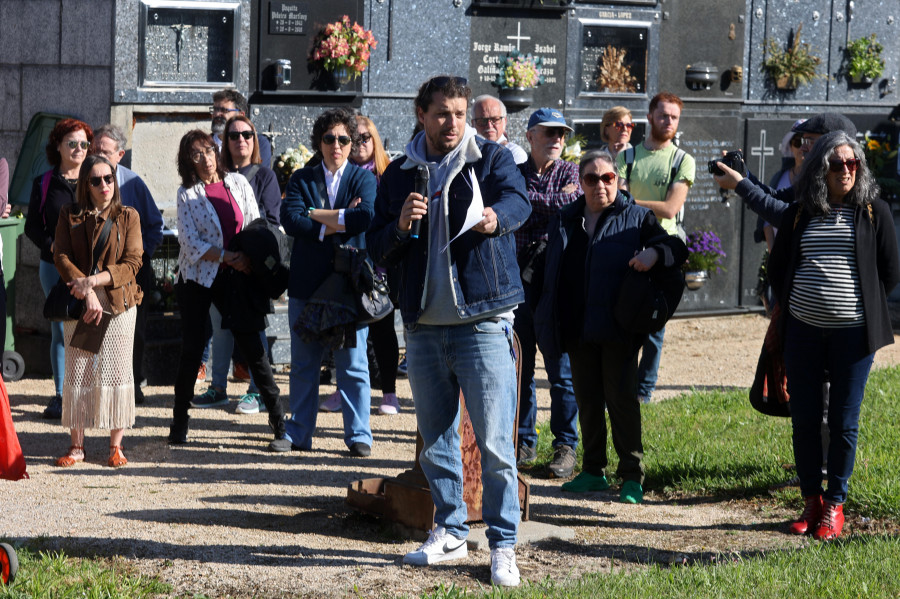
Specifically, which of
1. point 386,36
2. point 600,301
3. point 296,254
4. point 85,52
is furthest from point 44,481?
point 386,36

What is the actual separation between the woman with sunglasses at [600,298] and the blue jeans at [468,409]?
134 centimetres

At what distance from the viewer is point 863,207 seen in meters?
5.82

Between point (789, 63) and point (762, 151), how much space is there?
3.30 ft

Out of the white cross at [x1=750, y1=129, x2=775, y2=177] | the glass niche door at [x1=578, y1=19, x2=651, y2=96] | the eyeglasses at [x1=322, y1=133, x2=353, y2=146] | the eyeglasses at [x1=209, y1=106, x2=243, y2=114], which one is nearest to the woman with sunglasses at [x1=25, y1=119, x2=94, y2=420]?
the eyeglasses at [x1=209, y1=106, x2=243, y2=114]

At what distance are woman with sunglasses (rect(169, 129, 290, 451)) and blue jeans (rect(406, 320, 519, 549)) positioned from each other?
250 cm

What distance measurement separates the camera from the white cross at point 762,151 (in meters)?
13.2

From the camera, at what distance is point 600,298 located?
6.46 metres

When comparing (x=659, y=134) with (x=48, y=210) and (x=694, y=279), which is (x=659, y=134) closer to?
(x=694, y=279)

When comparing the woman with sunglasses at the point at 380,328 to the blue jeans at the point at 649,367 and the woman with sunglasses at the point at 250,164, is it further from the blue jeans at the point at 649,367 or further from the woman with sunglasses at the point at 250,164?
the blue jeans at the point at 649,367

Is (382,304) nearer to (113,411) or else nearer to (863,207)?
(113,411)

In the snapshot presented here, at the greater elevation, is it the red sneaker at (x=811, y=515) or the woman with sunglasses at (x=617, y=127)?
the woman with sunglasses at (x=617, y=127)

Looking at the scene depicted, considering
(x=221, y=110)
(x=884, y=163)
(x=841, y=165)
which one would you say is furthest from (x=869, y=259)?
(x=884, y=163)

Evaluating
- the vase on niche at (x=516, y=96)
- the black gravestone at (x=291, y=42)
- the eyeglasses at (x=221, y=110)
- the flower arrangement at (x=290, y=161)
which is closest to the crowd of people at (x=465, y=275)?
the eyeglasses at (x=221, y=110)

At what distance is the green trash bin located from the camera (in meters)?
9.44
